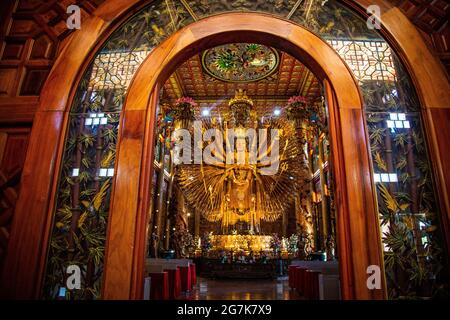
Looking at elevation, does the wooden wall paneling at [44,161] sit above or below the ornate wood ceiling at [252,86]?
below

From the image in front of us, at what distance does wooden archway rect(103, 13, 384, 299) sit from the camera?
2309mm

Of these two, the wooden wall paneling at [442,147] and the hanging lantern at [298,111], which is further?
the hanging lantern at [298,111]

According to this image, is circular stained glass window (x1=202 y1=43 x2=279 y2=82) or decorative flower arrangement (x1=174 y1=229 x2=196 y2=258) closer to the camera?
circular stained glass window (x1=202 y1=43 x2=279 y2=82)

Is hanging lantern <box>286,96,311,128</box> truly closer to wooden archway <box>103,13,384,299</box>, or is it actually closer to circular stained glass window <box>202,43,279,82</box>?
circular stained glass window <box>202,43,279,82</box>

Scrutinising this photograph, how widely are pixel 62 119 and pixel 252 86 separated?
7.58 meters

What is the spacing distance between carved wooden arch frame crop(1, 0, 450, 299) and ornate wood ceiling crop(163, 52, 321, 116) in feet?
17.5

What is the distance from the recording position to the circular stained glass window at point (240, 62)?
7758mm

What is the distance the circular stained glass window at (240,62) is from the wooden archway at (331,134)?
4.80 metres

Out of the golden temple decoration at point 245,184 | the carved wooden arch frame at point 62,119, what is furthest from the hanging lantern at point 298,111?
the carved wooden arch frame at point 62,119

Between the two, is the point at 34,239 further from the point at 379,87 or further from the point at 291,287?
the point at 291,287

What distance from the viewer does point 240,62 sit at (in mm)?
8242

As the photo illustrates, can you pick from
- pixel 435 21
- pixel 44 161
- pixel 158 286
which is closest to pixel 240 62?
pixel 435 21

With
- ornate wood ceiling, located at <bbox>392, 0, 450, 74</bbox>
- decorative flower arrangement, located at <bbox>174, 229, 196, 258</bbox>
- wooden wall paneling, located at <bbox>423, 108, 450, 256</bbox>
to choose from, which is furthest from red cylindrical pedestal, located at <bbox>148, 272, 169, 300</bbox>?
decorative flower arrangement, located at <bbox>174, 229, 196, 258</bbox>

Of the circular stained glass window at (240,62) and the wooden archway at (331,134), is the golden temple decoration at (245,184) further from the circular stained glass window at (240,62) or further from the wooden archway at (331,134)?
the wooden archway at (331,134)
